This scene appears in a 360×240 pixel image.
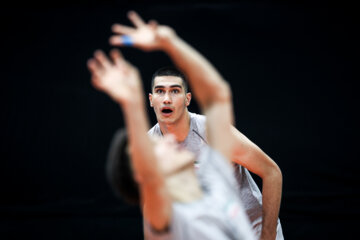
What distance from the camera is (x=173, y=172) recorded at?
1.12 metres

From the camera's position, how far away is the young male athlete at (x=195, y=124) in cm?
112

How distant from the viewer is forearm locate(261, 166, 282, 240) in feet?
6.37

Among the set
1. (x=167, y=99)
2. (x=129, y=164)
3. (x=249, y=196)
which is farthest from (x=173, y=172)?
(x=167, y=99)

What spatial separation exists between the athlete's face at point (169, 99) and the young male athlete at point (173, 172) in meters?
1.08

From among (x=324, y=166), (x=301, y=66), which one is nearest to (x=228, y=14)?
(x=301, y=66)

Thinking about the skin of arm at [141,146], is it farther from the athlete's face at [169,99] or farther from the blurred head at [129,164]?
the athlete's face at [169,99]

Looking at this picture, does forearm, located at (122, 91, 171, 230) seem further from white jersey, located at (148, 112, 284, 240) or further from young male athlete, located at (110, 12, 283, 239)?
white jersey, located at (148, 112, 284, 240)

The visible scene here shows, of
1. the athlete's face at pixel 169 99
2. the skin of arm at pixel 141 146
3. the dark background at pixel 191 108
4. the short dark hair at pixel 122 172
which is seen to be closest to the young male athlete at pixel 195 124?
the athlete's face at pixel 169 99

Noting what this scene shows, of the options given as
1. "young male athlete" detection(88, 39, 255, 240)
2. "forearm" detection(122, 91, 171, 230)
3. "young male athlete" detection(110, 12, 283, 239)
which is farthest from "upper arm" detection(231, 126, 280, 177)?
"forearm" detection(122, 91, 171, 230)

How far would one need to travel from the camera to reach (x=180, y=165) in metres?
1.13

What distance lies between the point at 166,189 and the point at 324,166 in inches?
107

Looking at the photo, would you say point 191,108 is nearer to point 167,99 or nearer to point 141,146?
point 167,99

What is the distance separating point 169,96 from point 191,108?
1.21 metres

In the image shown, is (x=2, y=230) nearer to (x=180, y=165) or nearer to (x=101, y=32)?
(x=101, y=32)
